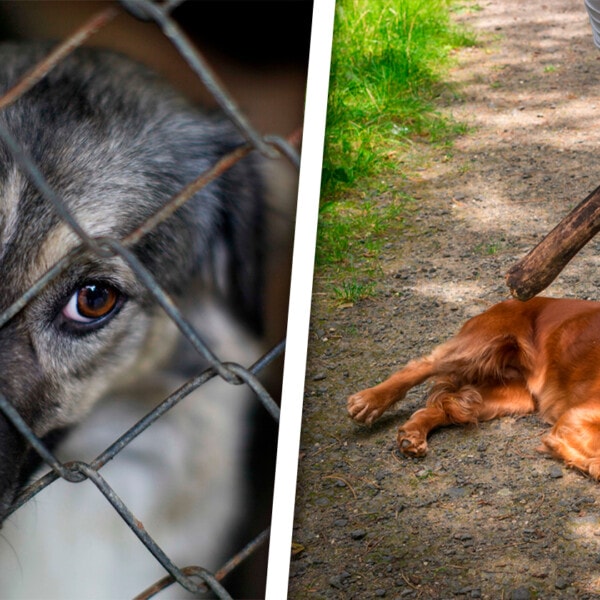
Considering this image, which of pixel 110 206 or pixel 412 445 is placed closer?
pixel 110 206

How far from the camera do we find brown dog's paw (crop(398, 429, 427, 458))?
2537 millimetres

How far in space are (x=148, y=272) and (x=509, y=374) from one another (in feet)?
5.47

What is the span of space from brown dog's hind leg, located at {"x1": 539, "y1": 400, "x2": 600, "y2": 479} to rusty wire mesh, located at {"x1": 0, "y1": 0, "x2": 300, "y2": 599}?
1.22 m

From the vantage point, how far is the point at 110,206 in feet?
4.73

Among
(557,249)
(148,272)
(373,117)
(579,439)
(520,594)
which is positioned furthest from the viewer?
(373,117)

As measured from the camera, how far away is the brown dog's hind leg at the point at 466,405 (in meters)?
2.64

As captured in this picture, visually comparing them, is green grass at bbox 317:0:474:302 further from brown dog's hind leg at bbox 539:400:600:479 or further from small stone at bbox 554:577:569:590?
small stone at bbox 554:577:569:590

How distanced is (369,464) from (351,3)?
355cm

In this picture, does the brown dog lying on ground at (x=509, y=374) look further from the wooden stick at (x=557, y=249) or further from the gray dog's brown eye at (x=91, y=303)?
the gray dog's brown eye at (x=91, y=303)

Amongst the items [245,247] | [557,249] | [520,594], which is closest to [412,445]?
[520,594]

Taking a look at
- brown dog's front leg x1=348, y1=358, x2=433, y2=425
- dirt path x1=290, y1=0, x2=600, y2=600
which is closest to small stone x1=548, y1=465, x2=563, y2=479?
dirt path x1=290, y1=0, x2=600, y2=600

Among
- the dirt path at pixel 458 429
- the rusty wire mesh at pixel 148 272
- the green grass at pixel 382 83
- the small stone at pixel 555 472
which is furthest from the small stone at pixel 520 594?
the green grass at pixel 382 83

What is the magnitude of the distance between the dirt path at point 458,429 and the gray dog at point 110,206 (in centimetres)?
87

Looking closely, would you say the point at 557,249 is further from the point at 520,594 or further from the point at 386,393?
the point at 386,393
